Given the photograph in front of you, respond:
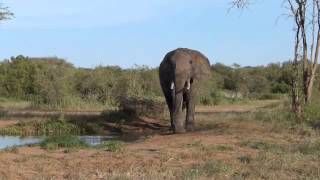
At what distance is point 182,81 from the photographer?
67.8 feet

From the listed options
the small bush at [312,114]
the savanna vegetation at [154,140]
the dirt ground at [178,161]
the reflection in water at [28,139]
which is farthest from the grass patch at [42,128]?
the small bush at [312,114]

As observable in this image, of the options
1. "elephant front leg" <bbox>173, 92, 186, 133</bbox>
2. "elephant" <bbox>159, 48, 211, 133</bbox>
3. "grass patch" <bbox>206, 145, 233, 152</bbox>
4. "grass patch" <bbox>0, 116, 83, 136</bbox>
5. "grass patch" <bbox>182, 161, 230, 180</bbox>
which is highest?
"elephant" <bbox>159, 48, 211, 133</bbox>

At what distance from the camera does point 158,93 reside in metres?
39.2

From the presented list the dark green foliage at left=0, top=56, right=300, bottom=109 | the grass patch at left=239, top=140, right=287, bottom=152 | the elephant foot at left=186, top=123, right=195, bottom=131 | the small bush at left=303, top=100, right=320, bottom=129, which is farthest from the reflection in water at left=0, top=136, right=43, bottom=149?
the small bush at left=303, top=100, right=320, bottom=129

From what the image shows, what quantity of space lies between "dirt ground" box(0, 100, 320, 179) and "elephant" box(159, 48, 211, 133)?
2682 millimetres

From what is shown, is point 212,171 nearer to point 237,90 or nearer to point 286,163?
point 286,163

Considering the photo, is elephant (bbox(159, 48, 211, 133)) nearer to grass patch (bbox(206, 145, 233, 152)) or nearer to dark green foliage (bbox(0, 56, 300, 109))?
dark green foliage (bbox(0, 56, 300, 109))

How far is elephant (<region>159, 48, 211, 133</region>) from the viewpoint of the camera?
20219 millimetres

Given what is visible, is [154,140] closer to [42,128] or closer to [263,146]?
[263,146]

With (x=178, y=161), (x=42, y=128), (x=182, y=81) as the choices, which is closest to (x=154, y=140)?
(x=182, y=81)

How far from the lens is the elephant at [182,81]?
66.3ft

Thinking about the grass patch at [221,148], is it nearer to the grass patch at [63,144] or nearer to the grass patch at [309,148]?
the grass patch at [309,148]

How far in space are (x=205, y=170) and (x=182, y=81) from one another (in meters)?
9.26

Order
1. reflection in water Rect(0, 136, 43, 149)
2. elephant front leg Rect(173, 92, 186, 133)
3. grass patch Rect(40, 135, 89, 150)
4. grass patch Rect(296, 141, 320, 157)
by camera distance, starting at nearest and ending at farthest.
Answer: grass patch Rect(296, 141, 320, 157) < grass patch Rect(40, 135, 89, 150) < reflection in water Rect(0, 136, 43, 149) < elephant front leg Rect(173, 92, 186, 133)
